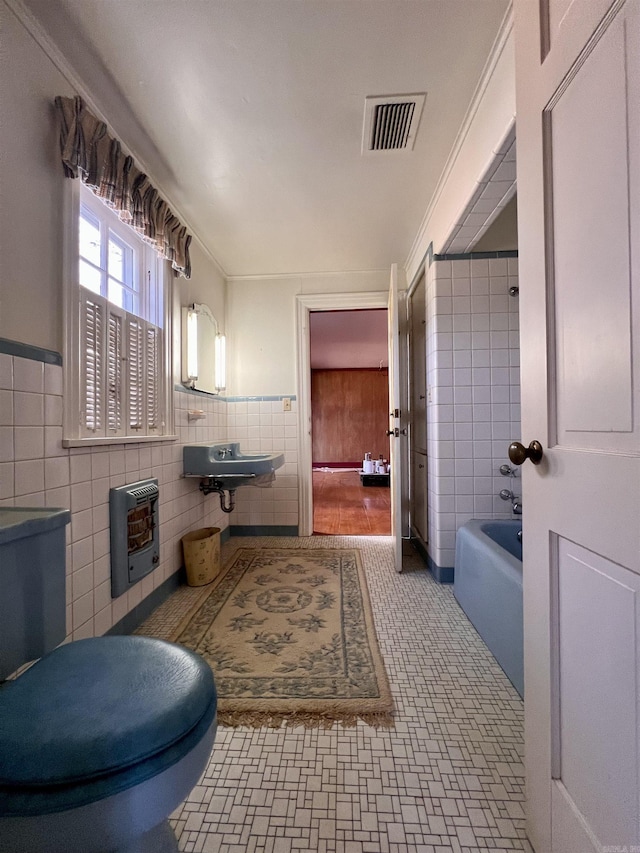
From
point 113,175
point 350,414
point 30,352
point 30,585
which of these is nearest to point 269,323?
point 113,175

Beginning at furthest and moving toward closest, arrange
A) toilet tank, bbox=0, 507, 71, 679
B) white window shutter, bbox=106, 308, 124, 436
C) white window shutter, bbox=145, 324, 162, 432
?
white window shutter, bbox=145, 324, 162, 432 → white window shutter, bbox=106, 308, 124, 436 → toilet tank, bbox=0, 507, 71, 679

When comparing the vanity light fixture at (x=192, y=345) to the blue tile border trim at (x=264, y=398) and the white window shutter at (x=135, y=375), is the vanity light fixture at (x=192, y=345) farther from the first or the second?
the blue tile border trim at (x=264, y=398)

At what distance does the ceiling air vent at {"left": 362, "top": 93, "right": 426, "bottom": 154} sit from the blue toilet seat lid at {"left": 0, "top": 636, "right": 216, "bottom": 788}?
6.34ft

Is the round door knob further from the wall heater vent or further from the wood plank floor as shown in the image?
the wood plank floor

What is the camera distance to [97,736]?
0.49 meters

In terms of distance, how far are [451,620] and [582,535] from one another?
1272 mm

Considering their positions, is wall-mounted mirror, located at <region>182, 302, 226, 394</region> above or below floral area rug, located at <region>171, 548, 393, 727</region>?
above

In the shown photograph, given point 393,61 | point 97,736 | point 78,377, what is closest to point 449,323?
point 393,61

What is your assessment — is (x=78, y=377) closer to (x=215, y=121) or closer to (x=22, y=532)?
(x=22, y=532)

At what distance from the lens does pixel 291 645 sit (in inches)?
57.5

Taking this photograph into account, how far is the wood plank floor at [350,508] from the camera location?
312 cm

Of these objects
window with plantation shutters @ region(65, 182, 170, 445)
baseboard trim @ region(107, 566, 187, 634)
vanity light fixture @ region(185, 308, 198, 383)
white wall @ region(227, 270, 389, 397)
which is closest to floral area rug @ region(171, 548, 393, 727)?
baseboard trim @ region(107, 566, 187, 634)

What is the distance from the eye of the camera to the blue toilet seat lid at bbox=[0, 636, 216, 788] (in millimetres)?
458

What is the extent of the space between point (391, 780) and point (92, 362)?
5.49ft
